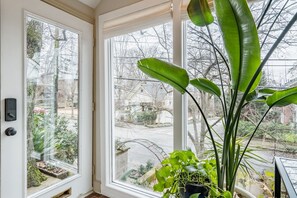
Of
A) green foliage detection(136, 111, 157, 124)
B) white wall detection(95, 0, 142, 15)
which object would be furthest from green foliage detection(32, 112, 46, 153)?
→ white wall detection(95, 0, 142, 15)

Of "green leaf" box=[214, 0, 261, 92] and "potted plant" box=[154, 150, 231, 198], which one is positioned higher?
"green leaf" box=[214, 0, 261, 92]

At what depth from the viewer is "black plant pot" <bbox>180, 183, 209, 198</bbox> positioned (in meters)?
1.06

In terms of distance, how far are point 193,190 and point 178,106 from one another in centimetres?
80

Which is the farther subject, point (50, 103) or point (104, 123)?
point (104, 123)

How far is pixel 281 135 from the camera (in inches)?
54.7

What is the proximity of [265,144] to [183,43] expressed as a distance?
41.8 inches

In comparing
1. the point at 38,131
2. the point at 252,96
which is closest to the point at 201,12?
the point at 252,96

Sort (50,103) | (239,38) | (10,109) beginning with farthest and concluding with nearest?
(50,103)
(10,109)
(239,38)

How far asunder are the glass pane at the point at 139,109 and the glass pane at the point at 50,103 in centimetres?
46

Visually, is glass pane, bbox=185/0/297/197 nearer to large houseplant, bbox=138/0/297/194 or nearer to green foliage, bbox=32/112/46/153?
large houseplant, bbox=138/0/297/194

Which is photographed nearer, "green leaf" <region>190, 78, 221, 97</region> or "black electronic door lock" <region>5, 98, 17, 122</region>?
"green leaf" <region>190, 78, 221, 97</region>

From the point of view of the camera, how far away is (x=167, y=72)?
1.14 meters

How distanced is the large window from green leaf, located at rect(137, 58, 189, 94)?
49cm

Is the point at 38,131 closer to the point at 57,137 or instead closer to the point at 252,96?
the point at 57,137
